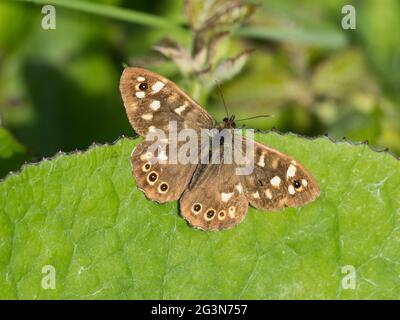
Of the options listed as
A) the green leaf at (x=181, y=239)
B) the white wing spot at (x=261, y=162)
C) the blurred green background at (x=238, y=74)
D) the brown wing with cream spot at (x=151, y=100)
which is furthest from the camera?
the blurred green background at (x=238, y=74)

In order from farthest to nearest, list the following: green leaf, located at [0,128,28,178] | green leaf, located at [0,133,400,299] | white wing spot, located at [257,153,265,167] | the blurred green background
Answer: the blurred green background → green leaf, located at [0,128,28,178] → white wing spot, located at [257,153,265,167] → green leaf, located at [0,133,400,299]

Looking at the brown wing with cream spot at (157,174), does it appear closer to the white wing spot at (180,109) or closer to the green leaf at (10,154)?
the white wing spot at (180,109)

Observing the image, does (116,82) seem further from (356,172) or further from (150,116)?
(356,172)

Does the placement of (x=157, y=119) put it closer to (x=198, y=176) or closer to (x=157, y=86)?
(x=157, y=86)

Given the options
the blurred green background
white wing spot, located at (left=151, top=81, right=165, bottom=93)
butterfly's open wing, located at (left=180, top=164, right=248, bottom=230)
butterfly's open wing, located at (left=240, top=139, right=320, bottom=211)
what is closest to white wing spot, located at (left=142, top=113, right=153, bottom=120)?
white wing spot, located at (left=151, top=81, right=165, bottom=93)

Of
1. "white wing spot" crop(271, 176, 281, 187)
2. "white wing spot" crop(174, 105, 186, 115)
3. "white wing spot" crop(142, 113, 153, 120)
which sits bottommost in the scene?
"white wing spot" crop(271, 176, 281, 187)

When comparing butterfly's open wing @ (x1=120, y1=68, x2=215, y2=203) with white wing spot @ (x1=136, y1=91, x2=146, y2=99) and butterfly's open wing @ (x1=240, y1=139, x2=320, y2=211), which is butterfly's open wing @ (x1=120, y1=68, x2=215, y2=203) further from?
butterfly's open wing @ (x1=240, y1=139, x2=320, y2=211)

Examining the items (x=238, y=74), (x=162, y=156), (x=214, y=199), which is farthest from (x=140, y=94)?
(x=238, y=74)

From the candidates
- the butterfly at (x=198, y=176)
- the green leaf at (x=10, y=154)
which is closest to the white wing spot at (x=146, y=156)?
the butterfly at (x=198, y=176)
